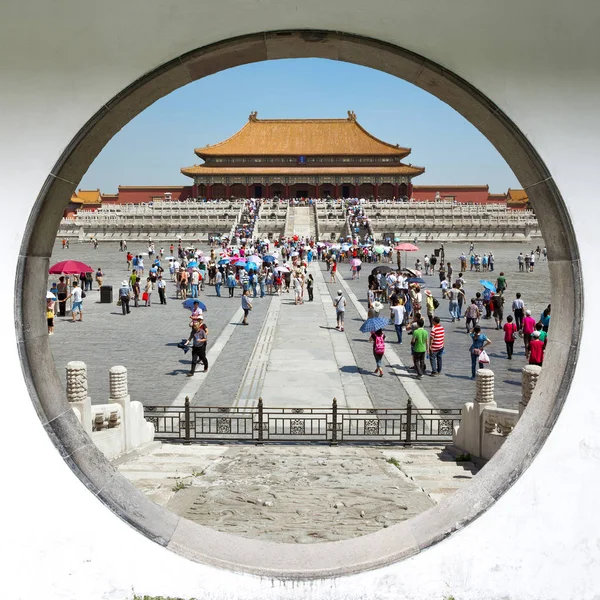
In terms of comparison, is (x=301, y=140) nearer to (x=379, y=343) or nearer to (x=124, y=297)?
(x=124, y=297)

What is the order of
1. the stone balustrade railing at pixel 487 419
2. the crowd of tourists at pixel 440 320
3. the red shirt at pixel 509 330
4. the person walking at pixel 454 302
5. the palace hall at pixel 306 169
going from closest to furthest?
the stone balustrade railing at pixel 487 419 → the crowd of tourists at pixel 440 320 → the red shirt at pixel 509 330 → the person walking at pixel 454 302 → the palace hall at pixel 306 169

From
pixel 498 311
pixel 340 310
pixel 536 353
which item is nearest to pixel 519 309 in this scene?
pixel 498 311

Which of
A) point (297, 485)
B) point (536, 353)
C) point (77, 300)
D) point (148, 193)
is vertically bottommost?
point (297, 485)

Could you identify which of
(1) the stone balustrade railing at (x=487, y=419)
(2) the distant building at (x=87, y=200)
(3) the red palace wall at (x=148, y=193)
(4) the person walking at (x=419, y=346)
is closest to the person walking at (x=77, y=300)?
(4) the person walking at (x=419, y=346)

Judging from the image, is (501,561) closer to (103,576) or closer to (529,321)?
(103,576)

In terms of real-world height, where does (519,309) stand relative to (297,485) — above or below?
above

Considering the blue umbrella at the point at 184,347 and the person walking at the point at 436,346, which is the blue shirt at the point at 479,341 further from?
the blue umbrella at the point at 184,347
